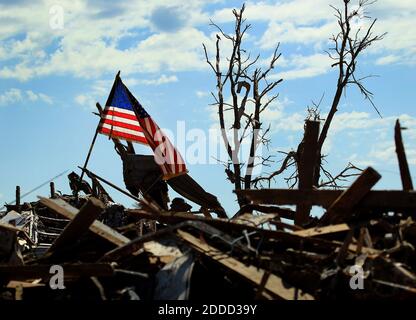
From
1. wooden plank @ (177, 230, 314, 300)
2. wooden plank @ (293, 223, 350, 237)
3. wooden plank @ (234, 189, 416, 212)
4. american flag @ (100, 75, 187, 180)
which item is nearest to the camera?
wooden plank @ (177, 230, 314, 300)

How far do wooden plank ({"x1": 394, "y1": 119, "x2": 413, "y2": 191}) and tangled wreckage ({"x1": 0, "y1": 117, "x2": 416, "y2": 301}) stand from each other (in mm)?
11

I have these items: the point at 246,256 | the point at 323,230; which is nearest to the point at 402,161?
the point at 323,230

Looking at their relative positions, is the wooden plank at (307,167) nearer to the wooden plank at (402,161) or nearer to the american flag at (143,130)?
the wooden plank at (402,161)

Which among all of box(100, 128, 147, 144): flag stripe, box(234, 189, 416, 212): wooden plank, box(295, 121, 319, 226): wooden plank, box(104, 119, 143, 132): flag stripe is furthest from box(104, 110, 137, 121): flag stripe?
box(234, 189, 416, 212): wooden plank

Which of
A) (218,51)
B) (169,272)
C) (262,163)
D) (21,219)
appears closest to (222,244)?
(169,272)

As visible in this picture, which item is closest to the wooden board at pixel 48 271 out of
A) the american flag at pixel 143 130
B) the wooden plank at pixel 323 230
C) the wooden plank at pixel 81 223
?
the wooden plank at pixel 81 223

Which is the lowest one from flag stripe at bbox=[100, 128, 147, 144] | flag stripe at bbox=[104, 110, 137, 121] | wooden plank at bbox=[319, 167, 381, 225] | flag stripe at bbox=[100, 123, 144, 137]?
wooden plank at bbox=[319, 167, 381, 225]

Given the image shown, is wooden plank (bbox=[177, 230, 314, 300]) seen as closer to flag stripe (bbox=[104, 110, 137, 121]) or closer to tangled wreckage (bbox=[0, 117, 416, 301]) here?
tangled wreckage (bbox=[0, 117, 416, 301])

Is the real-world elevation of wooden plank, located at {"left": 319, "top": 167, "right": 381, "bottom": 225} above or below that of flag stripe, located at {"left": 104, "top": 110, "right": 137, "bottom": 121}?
below

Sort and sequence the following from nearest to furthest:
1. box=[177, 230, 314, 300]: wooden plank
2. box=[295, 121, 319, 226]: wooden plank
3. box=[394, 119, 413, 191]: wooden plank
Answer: box=[177, 230, 314, 300]: wooden plank < box=[394, 119, 413, 191]: wooden plank < box=[295, 121, 319, 226]: wooden plank

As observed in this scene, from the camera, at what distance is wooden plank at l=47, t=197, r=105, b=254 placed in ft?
27.1

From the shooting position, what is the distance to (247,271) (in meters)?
7.28

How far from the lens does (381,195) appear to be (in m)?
7.98
